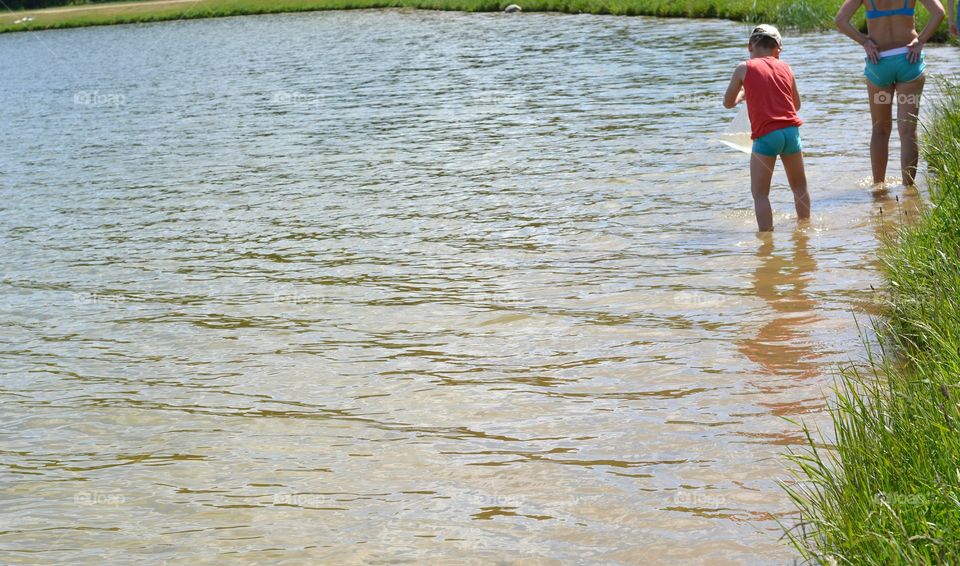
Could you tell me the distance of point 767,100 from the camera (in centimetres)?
910

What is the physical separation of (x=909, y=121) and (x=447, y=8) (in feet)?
150

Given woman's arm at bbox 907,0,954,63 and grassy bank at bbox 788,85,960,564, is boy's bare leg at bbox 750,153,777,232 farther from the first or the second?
grassy bank at bbox 788,85,960,564

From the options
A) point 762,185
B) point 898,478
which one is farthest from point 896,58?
point 898,478

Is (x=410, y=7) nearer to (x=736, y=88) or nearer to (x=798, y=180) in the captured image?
(x=798, y=180)

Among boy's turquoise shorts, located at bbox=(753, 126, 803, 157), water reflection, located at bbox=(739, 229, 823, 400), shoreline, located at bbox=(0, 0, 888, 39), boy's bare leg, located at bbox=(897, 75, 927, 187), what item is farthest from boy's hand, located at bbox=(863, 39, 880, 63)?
shoreline, located at bbox=(0, 0, 888, 39)

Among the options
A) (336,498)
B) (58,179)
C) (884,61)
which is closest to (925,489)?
(336,498)

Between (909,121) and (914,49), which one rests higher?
(914,49)

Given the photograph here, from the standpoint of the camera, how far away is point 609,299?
8203 mm

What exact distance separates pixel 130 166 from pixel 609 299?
11.5m

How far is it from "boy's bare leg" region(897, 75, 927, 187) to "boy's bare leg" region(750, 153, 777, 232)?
4.89 feet

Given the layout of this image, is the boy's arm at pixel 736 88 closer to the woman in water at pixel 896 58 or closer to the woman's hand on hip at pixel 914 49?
the woman in water at pixel 896 58

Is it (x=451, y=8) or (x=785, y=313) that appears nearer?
(x=785, y=313)

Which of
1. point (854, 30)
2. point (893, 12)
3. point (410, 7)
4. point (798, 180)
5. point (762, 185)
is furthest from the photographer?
point (410, 7)

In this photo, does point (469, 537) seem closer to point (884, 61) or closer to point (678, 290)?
point (678, 290)
